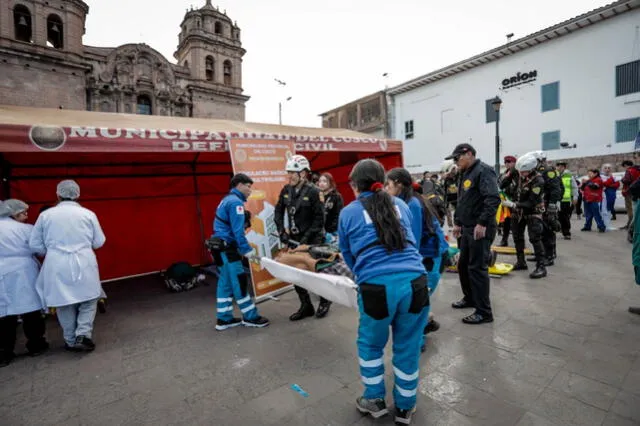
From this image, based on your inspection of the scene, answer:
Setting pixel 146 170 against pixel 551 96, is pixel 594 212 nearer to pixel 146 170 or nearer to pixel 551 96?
pixel 146 170

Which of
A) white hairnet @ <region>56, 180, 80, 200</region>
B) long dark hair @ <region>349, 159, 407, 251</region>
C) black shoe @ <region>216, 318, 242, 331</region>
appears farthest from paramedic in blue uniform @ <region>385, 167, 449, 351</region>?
white hairnet @ <region>56, 180, 80, 200</region>

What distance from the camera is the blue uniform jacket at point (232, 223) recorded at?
3.81m

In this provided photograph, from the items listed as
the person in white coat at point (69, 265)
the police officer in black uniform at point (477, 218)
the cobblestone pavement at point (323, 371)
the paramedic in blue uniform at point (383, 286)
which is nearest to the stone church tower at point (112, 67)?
the person in white coat at point (69, 265)

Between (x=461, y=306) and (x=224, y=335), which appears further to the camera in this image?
(x=461, y=306)

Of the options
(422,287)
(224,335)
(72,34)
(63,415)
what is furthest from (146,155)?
(72,34)

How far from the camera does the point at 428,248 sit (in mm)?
3242

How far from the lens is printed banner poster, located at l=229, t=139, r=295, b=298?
191 inches

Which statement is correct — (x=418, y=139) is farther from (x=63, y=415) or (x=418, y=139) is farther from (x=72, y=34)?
(x=72, y=34)

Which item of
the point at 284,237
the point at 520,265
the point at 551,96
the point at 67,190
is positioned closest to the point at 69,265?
the point at 67,190

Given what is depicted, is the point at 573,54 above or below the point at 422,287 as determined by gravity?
above

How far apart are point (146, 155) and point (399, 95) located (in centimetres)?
2785

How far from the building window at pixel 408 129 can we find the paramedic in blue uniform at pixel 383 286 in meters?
29.2

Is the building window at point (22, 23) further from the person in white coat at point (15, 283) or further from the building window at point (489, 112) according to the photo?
→ the building window at point (489, 112)

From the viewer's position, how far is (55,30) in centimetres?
2764
